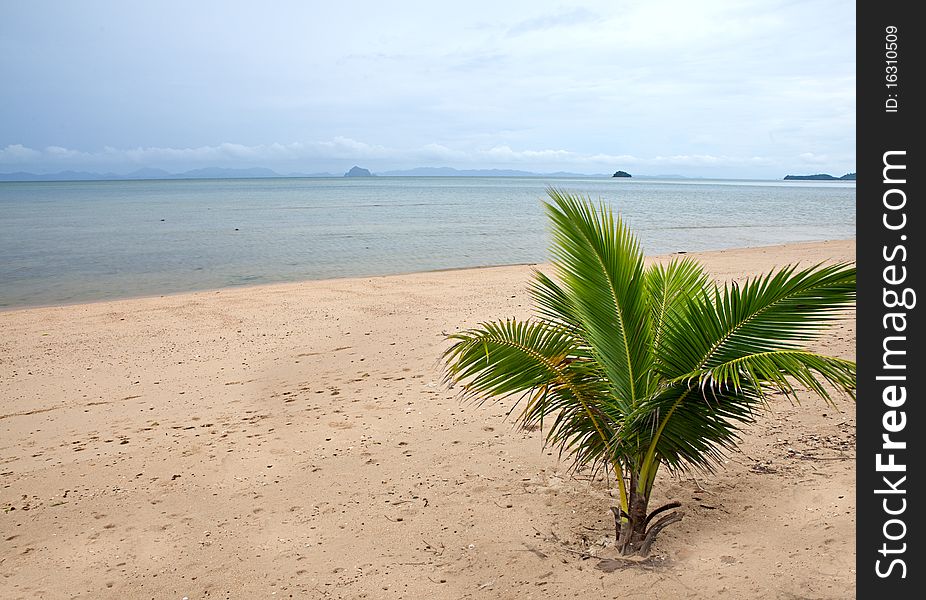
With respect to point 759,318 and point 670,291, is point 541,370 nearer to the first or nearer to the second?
point 670,291

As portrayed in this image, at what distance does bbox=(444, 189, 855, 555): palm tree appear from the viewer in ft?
11.3

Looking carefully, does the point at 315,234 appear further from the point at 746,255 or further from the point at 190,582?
the point at 190,582

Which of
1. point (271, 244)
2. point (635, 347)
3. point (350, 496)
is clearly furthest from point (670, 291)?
point (271, 244)

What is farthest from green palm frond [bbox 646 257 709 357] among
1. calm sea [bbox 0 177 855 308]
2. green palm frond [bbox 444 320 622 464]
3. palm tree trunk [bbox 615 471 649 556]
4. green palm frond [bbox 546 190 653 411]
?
calm sea [bbox 0 177 855 308]

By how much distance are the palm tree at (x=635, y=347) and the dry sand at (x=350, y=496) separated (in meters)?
0.53

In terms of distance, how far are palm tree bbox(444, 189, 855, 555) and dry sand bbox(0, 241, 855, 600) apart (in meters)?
0.53

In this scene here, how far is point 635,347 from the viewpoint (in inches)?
148

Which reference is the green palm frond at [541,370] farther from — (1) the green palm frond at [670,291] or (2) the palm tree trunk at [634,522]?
(1) the green palm frond at [670,291]

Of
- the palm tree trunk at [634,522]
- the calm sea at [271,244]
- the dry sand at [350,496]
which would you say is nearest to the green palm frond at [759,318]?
the palm tree trunk at [634,522]

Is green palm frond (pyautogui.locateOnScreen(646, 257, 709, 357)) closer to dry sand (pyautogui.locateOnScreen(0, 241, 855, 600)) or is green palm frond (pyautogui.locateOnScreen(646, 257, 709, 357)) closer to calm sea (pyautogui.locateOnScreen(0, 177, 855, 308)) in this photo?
dry sand (pyautogui.locateOnScreen(0, 241, 855, 600))

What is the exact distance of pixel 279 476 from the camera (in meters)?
5.38

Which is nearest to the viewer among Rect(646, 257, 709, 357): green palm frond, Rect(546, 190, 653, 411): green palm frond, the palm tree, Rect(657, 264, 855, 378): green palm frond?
Rect(657, 264, 855, 378): green palm frond

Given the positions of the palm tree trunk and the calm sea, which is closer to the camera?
the palm tree trunk
